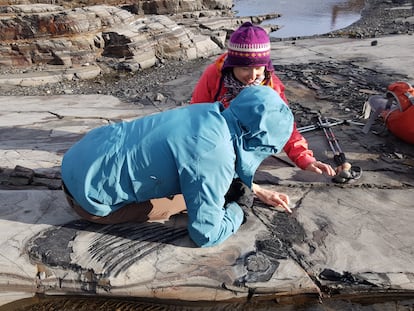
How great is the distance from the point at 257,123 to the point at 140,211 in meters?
1.06

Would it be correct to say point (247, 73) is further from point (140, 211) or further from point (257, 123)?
point (140, 211)

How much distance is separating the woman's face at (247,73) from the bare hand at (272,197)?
29.0 inches

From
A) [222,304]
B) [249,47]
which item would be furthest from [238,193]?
[249,47]

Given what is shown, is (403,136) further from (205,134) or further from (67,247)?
(67,247)

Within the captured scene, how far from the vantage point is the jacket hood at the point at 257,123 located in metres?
2.12

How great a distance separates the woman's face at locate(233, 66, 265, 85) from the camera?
2899 mm

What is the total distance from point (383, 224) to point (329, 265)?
0.65 m

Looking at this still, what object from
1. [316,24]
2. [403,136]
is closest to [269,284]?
[403,136]

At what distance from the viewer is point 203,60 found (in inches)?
356

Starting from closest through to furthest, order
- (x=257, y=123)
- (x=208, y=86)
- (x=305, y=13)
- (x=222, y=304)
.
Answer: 1. (x=257, y=123)
2. (x=222, y=304)
3. (x=208, y=86)
4. (x=305, y=13)

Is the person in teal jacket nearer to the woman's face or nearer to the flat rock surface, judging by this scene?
the flat rock surface

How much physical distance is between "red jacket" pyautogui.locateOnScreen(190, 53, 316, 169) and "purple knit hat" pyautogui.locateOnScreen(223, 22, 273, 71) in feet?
1.05

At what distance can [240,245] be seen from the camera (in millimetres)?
2760

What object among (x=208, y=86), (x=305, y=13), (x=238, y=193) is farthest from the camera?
(x=305, y=13)
